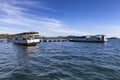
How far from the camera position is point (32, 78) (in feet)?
42.3

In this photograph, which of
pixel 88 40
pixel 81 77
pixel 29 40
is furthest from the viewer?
pixel 88 40

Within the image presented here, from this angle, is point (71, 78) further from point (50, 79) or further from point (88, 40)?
point (88, 40)

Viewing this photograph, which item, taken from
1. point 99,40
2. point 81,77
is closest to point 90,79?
point 81,77

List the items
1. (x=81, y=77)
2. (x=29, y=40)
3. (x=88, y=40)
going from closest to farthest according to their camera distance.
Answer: (x=81, y=77)
(x=29, y=40)
(x=88, y=40)

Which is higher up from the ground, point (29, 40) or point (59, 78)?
point (29, 40)

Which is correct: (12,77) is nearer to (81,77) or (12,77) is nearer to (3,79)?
(3,79)

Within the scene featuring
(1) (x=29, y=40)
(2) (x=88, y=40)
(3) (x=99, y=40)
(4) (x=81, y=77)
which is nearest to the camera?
(4) (x=81, y=77)

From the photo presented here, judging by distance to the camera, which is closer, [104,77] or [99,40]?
[104,77]

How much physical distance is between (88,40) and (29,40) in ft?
209

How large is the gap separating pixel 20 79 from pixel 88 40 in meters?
99.8

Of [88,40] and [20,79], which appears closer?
[20,79]

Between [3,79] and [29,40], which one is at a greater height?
[29,40]

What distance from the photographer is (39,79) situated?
41.3 ft

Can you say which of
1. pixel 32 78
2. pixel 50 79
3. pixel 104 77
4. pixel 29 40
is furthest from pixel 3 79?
pixel 29 40
